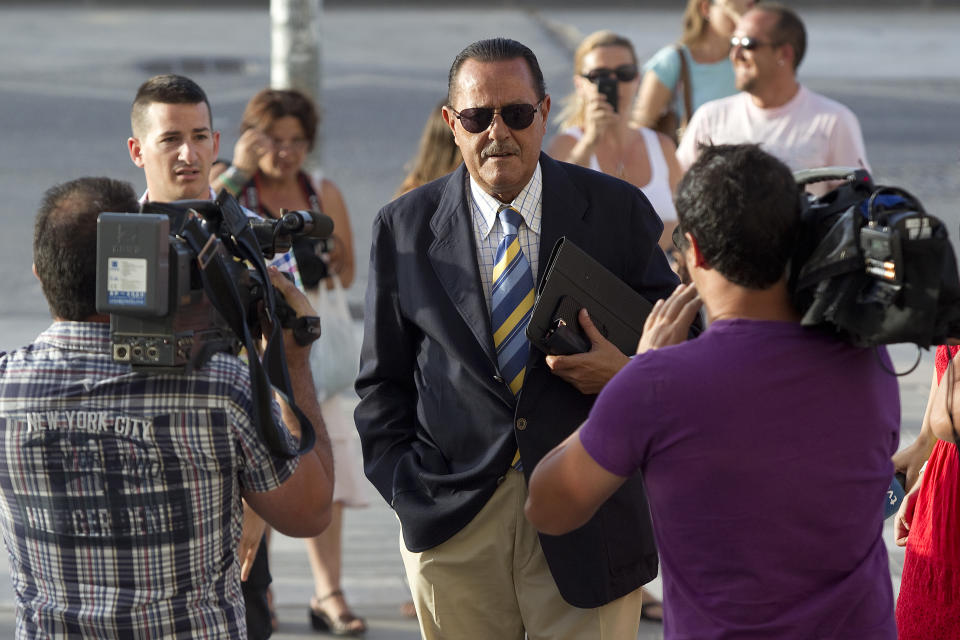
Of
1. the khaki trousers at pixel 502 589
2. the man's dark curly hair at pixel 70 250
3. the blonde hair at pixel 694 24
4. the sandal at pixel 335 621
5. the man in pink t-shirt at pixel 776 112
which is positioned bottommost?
the sandal at pixel 335 621

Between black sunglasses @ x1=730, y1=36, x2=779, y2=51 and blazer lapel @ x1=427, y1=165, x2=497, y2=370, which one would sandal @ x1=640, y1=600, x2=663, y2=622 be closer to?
blazer lapel @ x1=427, y1=165, x2=497, y2=370

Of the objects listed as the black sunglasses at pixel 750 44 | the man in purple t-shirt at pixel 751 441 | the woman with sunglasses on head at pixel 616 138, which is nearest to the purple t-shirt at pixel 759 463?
the man in purple t-shirt at pixel 751 441

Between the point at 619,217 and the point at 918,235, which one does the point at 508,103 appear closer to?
the point at 619,217

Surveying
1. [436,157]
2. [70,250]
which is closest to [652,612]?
[436,157]

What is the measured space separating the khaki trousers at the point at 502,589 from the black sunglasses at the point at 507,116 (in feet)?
2.86

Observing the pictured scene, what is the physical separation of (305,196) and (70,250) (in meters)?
2.54

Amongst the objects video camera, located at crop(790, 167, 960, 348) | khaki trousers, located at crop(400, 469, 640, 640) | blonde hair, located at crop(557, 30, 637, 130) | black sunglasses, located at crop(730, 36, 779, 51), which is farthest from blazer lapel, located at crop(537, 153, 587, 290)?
black sunglasses, located at crop(730, 36, 779, 51)

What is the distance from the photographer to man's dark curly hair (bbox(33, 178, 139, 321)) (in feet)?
8.87

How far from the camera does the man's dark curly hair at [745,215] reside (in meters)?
2.43

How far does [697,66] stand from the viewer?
22.6ft

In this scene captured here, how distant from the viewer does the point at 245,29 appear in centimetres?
2252

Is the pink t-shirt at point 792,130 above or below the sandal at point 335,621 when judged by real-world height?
above

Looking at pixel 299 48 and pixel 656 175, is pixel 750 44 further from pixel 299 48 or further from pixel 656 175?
pixel 299 48

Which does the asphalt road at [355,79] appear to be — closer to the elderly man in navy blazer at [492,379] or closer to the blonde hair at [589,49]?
the blonde hair at [589,49]
